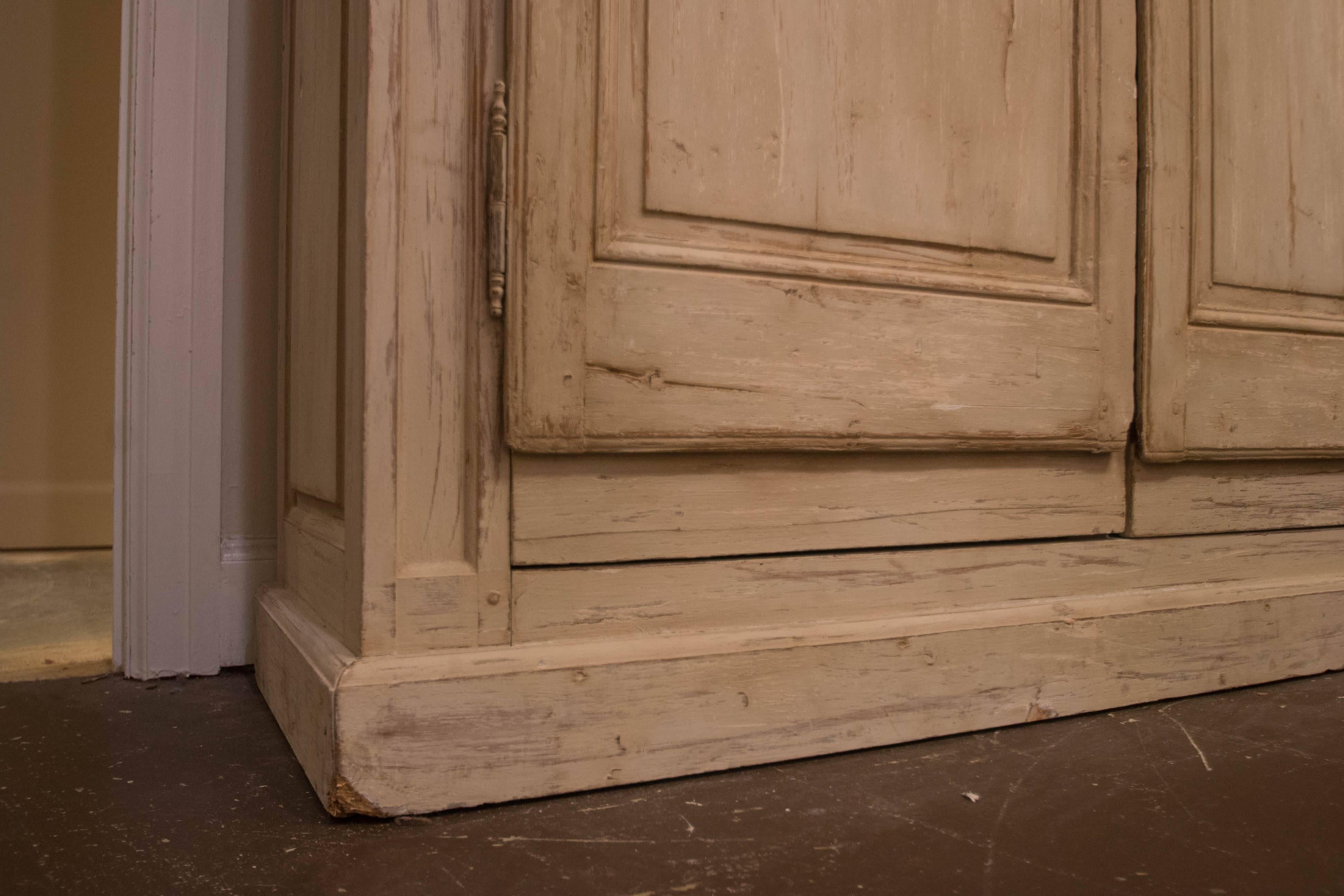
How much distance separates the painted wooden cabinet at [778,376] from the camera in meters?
0.84

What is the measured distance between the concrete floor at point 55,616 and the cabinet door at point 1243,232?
1.70 meters

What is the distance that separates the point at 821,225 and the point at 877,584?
1.42 feet

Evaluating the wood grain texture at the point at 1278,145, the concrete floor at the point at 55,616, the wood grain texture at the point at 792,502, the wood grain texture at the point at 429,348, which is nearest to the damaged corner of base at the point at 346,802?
the wood grain texture at the point at 429,348

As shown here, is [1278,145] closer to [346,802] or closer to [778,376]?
[778,376]

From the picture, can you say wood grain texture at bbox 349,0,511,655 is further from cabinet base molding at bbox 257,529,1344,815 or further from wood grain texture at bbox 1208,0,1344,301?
wood grain texture at bbox 1208,0,1344,301

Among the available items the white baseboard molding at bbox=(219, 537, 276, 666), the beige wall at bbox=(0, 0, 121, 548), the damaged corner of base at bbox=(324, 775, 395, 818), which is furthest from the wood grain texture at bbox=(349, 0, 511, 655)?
the beige wall at bbox=(0, 0, 121, 548)

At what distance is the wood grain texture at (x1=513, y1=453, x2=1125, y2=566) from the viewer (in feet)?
2.89

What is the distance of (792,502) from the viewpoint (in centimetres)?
98

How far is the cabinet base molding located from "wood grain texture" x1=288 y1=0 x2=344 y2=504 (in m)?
0.22

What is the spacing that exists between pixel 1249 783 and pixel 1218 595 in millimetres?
393

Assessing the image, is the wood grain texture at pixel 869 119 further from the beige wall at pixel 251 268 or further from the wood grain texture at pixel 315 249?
the beige wall at pixel 251 268

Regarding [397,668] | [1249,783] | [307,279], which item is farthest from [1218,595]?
[307,279]

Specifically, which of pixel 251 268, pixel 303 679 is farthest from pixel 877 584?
pixel 251 268

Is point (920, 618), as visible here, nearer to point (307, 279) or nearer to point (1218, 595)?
point (1218, 595)
